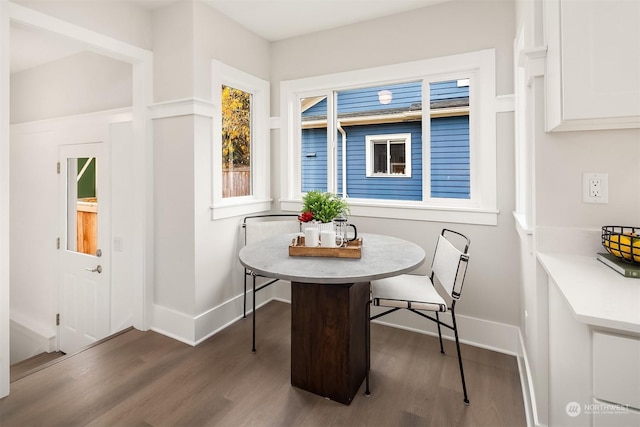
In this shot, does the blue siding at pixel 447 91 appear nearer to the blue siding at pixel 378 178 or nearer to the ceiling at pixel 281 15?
the blue siding at pixel 378 178

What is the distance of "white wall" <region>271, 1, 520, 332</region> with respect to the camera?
7.89 feet

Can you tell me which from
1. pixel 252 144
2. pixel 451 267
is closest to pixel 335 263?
pixel 451 267

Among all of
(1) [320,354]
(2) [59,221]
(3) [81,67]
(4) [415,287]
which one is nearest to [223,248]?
(1) [320,354]

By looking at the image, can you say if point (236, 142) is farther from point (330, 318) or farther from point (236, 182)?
point (330, 318)

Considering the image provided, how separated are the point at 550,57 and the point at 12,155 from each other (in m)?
5.24

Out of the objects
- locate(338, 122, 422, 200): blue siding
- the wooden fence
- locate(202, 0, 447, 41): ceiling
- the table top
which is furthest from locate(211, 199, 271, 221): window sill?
locate(202, 0, 447, 41): ceiling

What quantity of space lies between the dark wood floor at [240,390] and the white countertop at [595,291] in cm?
96

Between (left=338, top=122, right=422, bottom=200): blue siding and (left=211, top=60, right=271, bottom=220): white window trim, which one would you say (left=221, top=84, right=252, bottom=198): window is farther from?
(left=338, top=122, right=422, bottom=200): blue siding

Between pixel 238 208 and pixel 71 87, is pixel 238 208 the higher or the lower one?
the lower one

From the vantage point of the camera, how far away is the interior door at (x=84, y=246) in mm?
3049

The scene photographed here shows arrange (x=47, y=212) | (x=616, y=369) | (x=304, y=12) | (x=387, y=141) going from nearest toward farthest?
(x=616, y=369) < (x=304, y=12) < (x=387, y=141) < (x=47, y=212)

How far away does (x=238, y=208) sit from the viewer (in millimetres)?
3051

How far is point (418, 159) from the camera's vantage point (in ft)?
10.2

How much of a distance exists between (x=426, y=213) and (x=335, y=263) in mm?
1207
